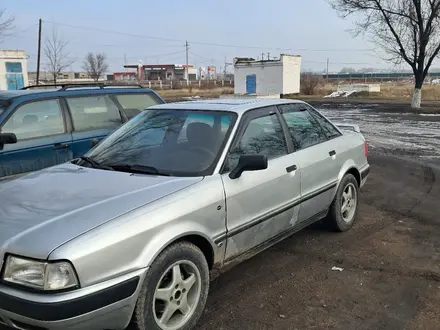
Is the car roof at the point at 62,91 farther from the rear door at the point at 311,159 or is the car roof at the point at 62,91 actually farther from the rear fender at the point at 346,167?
the rear fender at the point at 346,167

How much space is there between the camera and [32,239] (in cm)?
249

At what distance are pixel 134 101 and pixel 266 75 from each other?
29.0m

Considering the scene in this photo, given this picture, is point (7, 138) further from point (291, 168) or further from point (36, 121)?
point (291, 168)

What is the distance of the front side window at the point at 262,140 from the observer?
3768 mm

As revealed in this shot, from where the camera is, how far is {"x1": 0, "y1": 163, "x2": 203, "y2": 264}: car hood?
8.24 feet

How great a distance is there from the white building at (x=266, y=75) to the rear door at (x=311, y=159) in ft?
96.0

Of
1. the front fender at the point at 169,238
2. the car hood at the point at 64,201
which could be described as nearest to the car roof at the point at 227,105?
the car hood at the point at 64,201

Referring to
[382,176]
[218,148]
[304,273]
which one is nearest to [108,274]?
[218,148]

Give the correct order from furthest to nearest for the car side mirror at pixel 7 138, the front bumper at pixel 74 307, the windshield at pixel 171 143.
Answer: the car side mirror at pixel 7 138, the windshield at pixel 171 143, the front bumper at pixel 74 307

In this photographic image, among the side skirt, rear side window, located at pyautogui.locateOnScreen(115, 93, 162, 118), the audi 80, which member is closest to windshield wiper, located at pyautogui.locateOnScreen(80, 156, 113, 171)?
the audi 80

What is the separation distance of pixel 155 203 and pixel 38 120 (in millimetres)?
3312

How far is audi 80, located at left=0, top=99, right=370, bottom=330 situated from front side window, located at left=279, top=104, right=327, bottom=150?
0.05 ft

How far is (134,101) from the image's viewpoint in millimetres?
6809

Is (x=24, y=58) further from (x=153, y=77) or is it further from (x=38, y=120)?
(x=153, y=77)
